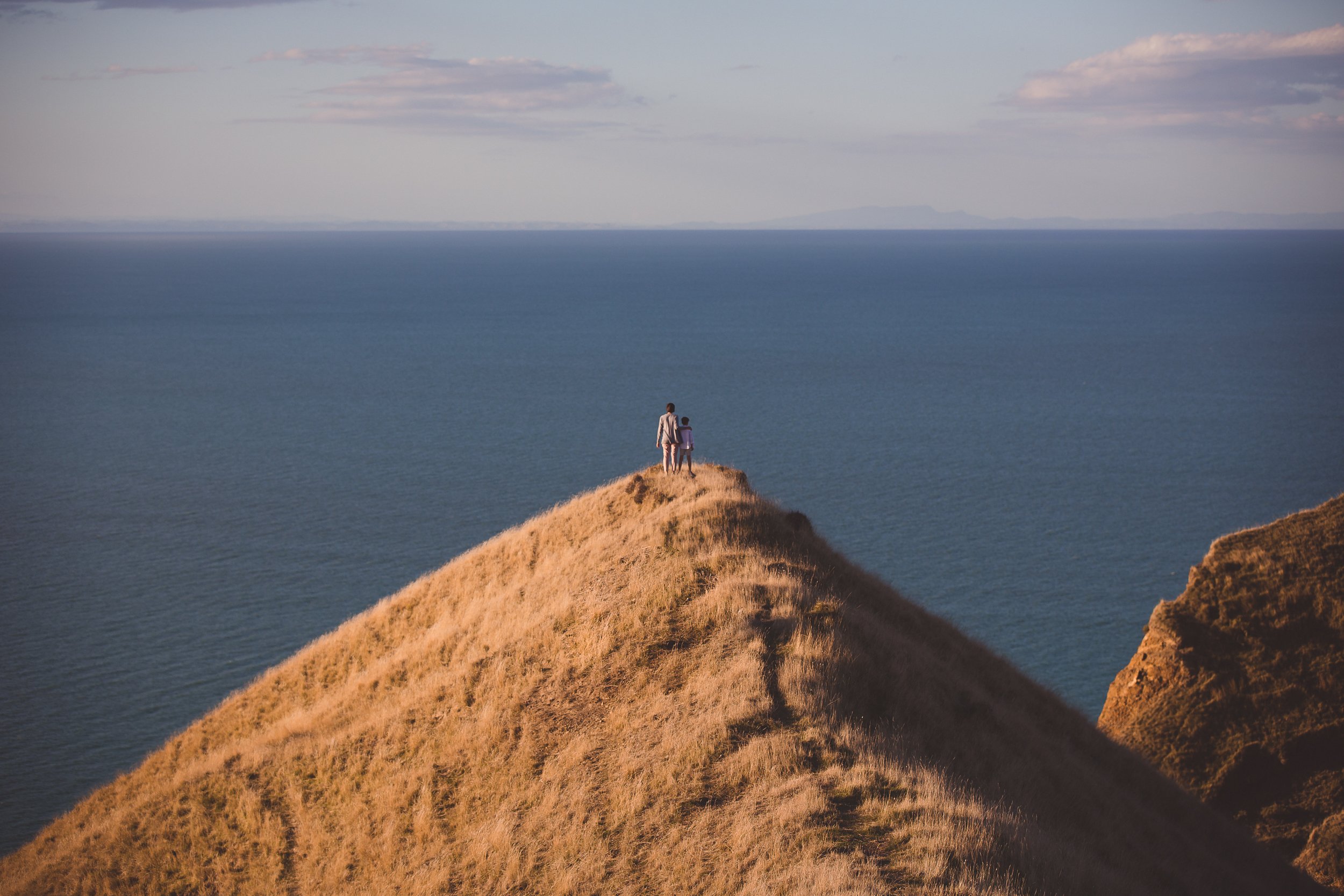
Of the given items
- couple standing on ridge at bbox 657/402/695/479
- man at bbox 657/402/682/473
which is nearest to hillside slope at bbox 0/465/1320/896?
couple standing on ridge at bbox 657/402/695/479

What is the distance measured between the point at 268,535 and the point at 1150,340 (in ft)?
554

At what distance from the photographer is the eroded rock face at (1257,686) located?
1284 inches

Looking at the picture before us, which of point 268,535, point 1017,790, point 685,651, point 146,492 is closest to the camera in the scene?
point 1017,790

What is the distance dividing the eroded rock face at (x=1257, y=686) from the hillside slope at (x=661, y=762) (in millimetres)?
6594

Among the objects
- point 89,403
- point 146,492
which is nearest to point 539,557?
point 146,492

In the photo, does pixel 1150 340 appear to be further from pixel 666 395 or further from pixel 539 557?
pixel 539 557

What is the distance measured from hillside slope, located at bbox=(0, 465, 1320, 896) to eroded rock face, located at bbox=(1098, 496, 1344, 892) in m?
6.59

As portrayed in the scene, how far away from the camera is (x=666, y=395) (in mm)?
131250

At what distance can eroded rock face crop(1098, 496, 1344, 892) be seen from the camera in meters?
32.6

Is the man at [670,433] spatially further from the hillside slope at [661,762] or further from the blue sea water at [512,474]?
the blue sea water at [512,474]

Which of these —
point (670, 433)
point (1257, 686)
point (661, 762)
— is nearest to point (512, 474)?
point (670, 433)

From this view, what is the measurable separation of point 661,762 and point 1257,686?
26.7 m

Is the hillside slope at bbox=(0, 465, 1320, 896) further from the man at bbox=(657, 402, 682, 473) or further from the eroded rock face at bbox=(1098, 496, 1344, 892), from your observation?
the eroded rock face at bbox=(1098, 496, 1344, 892)

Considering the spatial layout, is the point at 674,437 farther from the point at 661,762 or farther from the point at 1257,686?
the point at 1257,686
